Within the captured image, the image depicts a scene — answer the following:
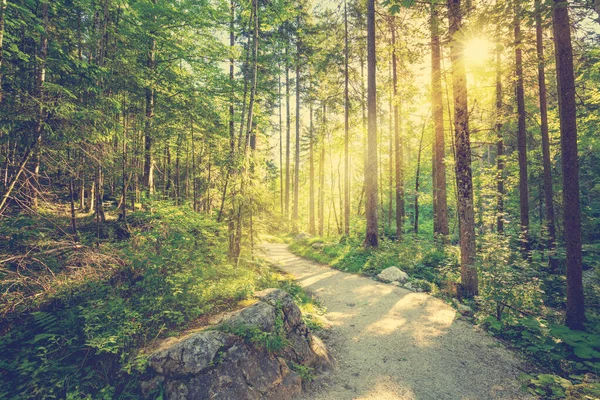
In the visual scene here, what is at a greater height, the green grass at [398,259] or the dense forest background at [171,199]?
the dense forest background at [171,199]

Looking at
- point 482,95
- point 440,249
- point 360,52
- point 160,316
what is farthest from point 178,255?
point 360,52

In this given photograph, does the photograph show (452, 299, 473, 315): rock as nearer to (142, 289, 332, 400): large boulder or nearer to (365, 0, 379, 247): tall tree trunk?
(142, 289, 332, 400): large boulder

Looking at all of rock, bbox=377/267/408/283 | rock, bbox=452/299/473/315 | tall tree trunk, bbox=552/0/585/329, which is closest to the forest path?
rock, bbox=452/299/473/315

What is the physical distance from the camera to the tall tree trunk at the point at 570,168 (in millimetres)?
5602

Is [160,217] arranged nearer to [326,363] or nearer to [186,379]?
[186,379]

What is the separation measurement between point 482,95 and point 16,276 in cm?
1796

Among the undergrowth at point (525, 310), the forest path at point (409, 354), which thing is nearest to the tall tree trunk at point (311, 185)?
the undergrowth at point (525, 310)

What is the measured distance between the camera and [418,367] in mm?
4879

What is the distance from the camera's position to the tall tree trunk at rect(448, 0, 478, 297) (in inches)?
287

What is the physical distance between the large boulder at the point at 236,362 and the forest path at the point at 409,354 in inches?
22.7

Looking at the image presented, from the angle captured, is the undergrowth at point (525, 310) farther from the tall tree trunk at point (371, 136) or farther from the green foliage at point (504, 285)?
the tall tree trunk at point (371, 136)

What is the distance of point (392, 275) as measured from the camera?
384 inches

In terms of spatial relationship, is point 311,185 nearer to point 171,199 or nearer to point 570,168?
point 171,199

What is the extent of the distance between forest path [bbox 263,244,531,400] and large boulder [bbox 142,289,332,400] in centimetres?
58
